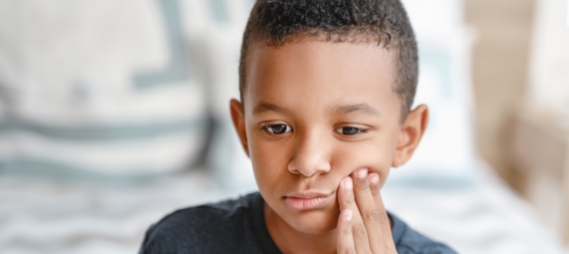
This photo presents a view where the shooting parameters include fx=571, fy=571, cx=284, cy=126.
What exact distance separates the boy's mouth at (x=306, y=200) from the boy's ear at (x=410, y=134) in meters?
0.17

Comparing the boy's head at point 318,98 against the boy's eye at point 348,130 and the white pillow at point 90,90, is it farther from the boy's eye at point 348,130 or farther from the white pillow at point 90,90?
the white pillow at point 90,90

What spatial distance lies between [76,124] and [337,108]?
1.13m

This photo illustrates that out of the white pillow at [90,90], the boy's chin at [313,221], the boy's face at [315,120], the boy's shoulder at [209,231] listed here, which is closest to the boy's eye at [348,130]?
the boy's face at [315,120]

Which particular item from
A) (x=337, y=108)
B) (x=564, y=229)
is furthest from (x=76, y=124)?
(x=564, y=229)

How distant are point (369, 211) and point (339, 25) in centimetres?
25

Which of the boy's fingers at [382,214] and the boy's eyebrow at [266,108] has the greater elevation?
the boy's eyebrow at [266,108]

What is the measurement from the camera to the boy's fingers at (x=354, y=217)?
72cm

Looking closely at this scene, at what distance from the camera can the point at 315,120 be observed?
0.68 m

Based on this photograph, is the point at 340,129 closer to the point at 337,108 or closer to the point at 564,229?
the point at 337,108

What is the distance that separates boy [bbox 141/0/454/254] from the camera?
69 centimetres

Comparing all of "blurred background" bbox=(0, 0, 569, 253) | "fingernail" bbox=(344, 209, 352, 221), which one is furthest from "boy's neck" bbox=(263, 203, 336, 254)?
"blurred background" bbox=(0, 0, 569, 253)

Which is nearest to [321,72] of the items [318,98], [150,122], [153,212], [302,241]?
[318,98]

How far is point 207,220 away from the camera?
2.91 ft

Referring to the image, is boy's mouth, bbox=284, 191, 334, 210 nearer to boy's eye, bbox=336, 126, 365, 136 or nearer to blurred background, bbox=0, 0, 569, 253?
boy's eye, bbox=336, 126, 365, 136
